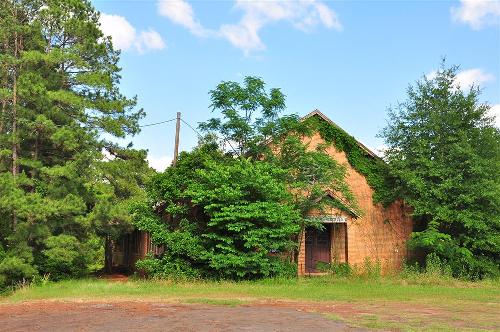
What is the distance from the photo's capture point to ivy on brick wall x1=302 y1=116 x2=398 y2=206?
25859 mm

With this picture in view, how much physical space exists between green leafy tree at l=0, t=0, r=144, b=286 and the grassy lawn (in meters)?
2.15

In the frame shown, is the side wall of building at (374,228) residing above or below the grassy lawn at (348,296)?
above

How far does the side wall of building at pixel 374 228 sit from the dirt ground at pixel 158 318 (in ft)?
39.7

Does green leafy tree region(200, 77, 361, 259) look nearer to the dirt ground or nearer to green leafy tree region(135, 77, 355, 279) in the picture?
green leafy tree region(135, 77, 355, 279)

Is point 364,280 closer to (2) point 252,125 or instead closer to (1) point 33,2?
(2) point 252,125

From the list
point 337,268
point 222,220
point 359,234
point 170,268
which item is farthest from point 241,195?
point 359,234

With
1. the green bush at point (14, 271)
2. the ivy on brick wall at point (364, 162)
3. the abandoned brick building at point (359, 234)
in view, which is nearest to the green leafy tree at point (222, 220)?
the abandoned brick building at point (359, 234)

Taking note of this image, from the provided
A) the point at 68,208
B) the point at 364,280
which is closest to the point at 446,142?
the point at 364,280

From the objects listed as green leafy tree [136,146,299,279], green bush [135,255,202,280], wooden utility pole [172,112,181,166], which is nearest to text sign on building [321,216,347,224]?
green leafy tree [136,146,299,279]

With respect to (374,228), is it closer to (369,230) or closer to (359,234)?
(369,230)

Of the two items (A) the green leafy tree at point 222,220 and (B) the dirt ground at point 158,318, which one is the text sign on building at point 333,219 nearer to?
(A) the green leafy tree at point 222,220

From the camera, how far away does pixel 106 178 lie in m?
24.7

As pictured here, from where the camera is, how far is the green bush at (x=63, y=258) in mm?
19375

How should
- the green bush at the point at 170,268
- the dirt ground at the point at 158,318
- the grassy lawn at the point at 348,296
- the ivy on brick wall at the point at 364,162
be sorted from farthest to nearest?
the ivy on brick wall at the point at 364,162 → the green bush at the point at 170,268 → the grassy lawn at the point at 348,296 → the dirt ground at the point at 158,318
